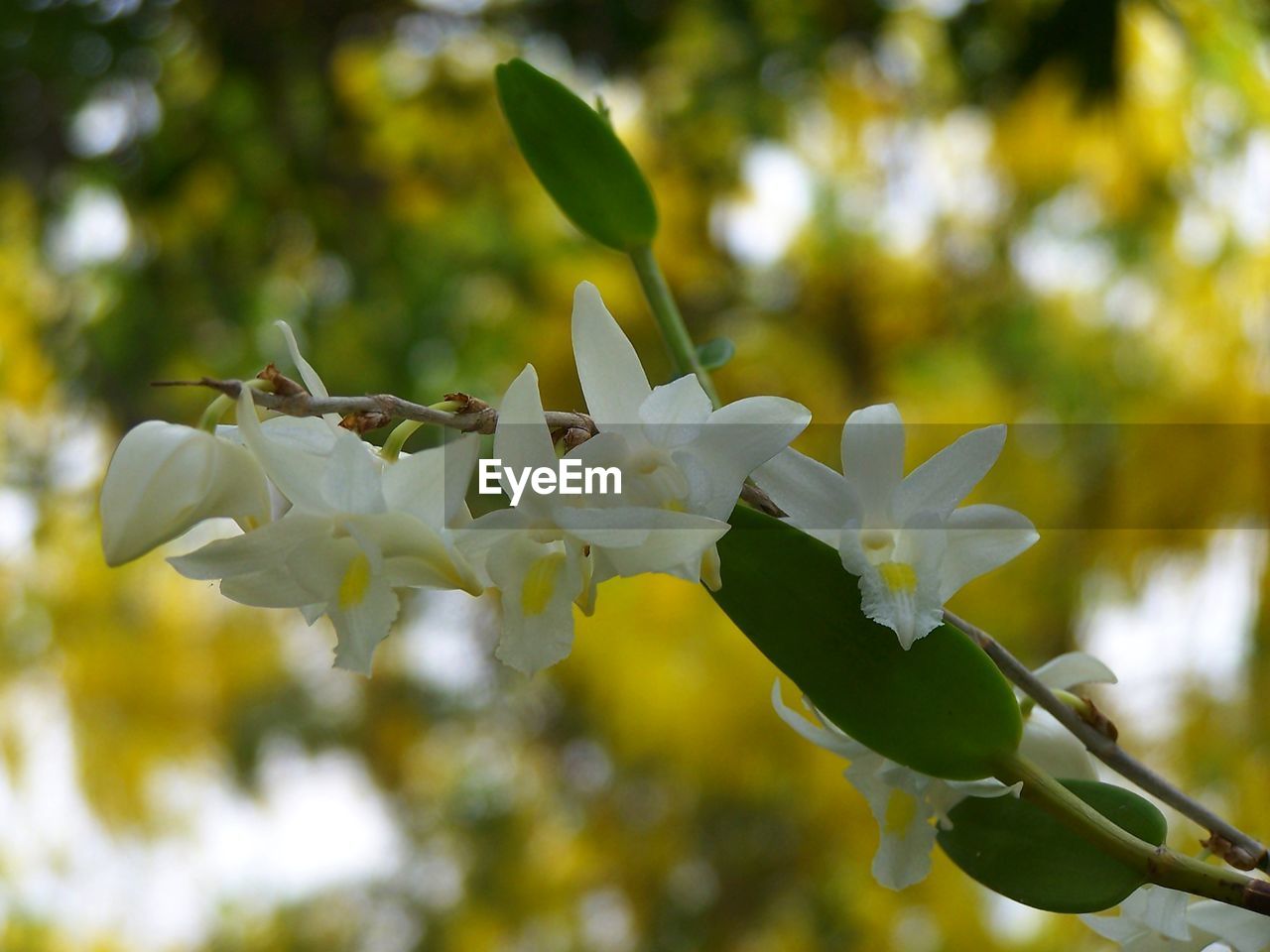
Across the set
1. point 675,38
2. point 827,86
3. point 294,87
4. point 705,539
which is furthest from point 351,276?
point 705,539

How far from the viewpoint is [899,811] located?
0.20 meters

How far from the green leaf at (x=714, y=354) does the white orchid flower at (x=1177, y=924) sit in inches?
5.5

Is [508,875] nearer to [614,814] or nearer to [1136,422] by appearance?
[614,814]

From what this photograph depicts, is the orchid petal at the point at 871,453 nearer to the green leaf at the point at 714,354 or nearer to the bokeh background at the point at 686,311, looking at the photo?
the green leaf at the point at 714,354

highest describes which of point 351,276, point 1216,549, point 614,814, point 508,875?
point 351,276

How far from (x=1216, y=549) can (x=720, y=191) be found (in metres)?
0.64

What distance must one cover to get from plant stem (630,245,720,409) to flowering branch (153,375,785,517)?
0.06m

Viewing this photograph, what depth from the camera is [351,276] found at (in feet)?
3.55

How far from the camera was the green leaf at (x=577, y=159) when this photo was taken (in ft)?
0.81

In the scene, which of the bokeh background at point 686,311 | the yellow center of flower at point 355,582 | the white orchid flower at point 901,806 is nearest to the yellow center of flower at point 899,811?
the white orchid flower at point 901,806

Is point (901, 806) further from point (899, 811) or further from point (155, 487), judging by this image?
point (155, 487)

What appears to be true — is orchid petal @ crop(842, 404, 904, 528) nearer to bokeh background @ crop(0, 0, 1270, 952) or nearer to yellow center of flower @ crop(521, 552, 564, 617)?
yellow center of flower @ crop(521, 552, 564, 617)

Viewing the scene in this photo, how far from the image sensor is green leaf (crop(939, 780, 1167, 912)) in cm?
18

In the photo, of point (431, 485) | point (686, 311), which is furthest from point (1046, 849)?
point (686, 311)
